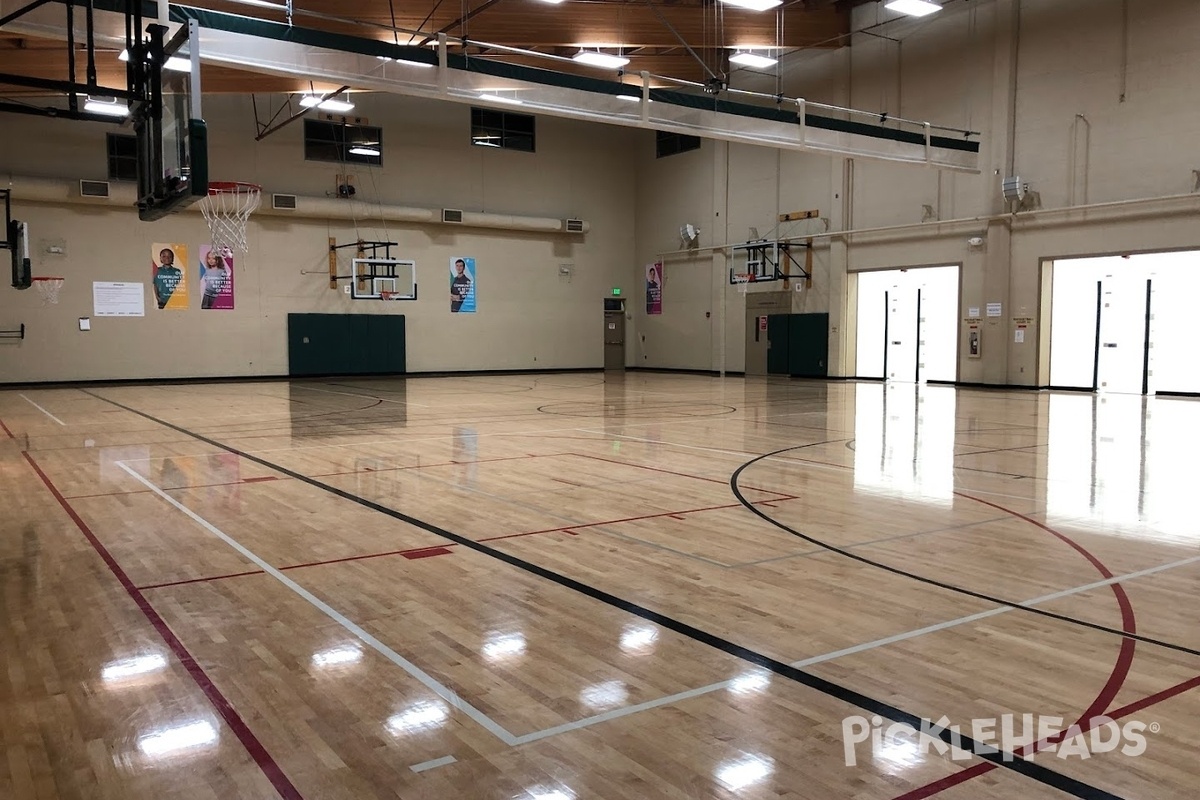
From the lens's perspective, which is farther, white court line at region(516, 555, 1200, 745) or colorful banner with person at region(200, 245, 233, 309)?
colorful banner with person at region(200, 245, 233, 309)

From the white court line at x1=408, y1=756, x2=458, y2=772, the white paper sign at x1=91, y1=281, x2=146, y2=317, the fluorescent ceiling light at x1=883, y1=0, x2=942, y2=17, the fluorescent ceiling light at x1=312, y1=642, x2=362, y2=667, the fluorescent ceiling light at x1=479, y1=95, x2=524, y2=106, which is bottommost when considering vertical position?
the white court line at x1=408, y1=756, x2=458, y2=772

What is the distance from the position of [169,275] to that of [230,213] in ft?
7.25

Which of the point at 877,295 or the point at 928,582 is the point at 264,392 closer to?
the point at 877,295

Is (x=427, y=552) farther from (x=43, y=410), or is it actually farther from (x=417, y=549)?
(x=43, y=410)

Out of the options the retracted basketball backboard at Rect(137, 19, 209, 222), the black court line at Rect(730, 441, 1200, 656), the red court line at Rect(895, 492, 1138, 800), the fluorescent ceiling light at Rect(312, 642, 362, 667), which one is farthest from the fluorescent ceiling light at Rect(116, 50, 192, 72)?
the red court line at Rect(895, 492, 1138, 800)

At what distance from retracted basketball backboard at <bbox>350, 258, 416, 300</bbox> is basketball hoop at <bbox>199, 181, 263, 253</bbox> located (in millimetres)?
2915

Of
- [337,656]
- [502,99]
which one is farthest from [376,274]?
[337,656]

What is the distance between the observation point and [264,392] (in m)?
20.1

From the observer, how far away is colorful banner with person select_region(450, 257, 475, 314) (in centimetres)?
2703

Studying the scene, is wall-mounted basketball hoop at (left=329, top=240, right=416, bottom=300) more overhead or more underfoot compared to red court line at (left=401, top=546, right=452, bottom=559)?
more overhead

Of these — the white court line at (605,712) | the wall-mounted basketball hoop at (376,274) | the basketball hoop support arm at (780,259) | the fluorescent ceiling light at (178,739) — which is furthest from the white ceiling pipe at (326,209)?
the fluorescent ceiling light at (178,739)

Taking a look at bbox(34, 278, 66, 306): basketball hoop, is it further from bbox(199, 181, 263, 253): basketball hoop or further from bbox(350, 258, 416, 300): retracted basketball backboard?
Answer: bbox(350, 258, 416, 300): retracted basketball backboard

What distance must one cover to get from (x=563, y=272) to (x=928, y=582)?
25.0m

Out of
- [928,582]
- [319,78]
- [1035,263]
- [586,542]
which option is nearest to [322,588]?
[586,542]
